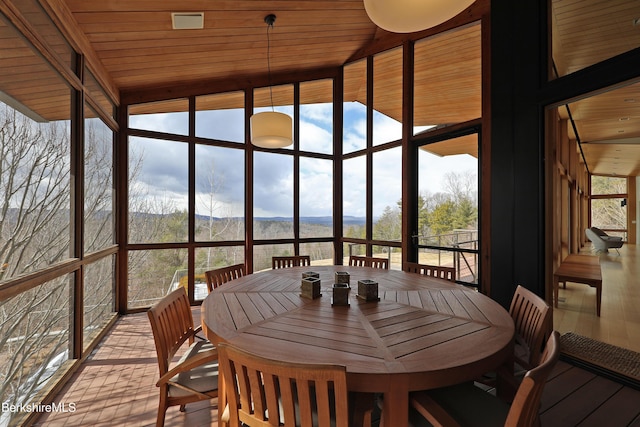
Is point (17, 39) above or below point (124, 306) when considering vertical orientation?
above

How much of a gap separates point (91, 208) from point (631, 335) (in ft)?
18.5

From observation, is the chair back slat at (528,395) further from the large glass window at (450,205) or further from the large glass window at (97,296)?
the large glass window at (97,296)

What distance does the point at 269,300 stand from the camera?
2.07 metres

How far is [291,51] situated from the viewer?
4.20m

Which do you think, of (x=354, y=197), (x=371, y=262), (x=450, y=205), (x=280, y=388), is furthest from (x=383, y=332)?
(x=354, y=197)

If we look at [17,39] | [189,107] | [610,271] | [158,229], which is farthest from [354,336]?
[610,271]

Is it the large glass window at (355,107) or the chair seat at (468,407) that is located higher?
the large glass window at (355,107)

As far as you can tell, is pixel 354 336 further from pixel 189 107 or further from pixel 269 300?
pixel 189 107

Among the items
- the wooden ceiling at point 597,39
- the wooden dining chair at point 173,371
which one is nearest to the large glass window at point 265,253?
the wooden dining chair at point 173,371

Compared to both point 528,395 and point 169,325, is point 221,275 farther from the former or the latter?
point 528,395

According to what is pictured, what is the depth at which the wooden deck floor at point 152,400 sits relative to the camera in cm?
202

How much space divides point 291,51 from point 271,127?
71.3 inches

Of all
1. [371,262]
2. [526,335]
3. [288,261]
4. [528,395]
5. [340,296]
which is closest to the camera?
[528,395]

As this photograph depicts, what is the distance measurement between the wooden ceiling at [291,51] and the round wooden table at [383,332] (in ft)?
6.55
